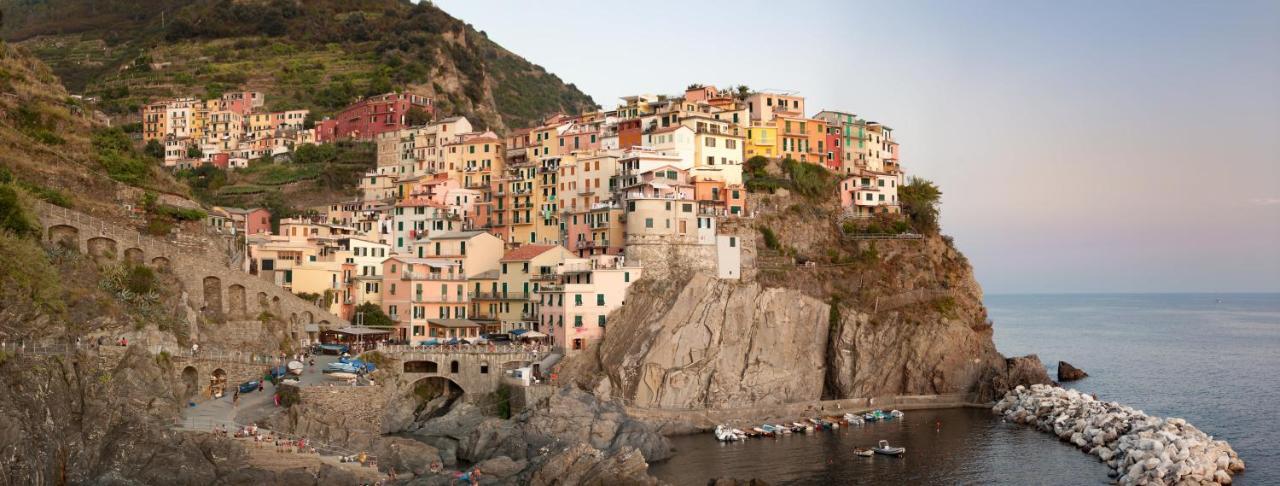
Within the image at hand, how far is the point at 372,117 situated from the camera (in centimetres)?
10631

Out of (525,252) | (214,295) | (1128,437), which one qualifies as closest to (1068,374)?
(1128,437)

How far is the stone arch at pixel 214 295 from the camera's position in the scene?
5806cm

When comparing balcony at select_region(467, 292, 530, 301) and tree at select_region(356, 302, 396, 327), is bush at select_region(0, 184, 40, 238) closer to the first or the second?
tree at select_region(356, 302, 396, 327)

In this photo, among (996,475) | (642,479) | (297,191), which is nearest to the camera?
(642,479)

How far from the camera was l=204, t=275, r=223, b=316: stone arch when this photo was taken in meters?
58.1

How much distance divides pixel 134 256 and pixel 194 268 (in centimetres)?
303

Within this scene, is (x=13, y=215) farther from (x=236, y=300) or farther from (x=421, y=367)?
(x=421, y=367)

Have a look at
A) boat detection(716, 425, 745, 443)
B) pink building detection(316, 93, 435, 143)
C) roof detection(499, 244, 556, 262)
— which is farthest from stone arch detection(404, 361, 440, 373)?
pink building detection(316, 93, 435, 143)

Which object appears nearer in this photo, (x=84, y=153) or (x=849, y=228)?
(x=84, y=153)

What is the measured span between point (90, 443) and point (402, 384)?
66.0 feet

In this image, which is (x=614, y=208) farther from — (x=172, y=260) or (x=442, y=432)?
(x=172, y=260)

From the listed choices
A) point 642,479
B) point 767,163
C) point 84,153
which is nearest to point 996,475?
point 642,479

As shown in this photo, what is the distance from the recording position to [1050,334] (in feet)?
494

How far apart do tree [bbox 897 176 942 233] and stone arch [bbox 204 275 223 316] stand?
145 feet
